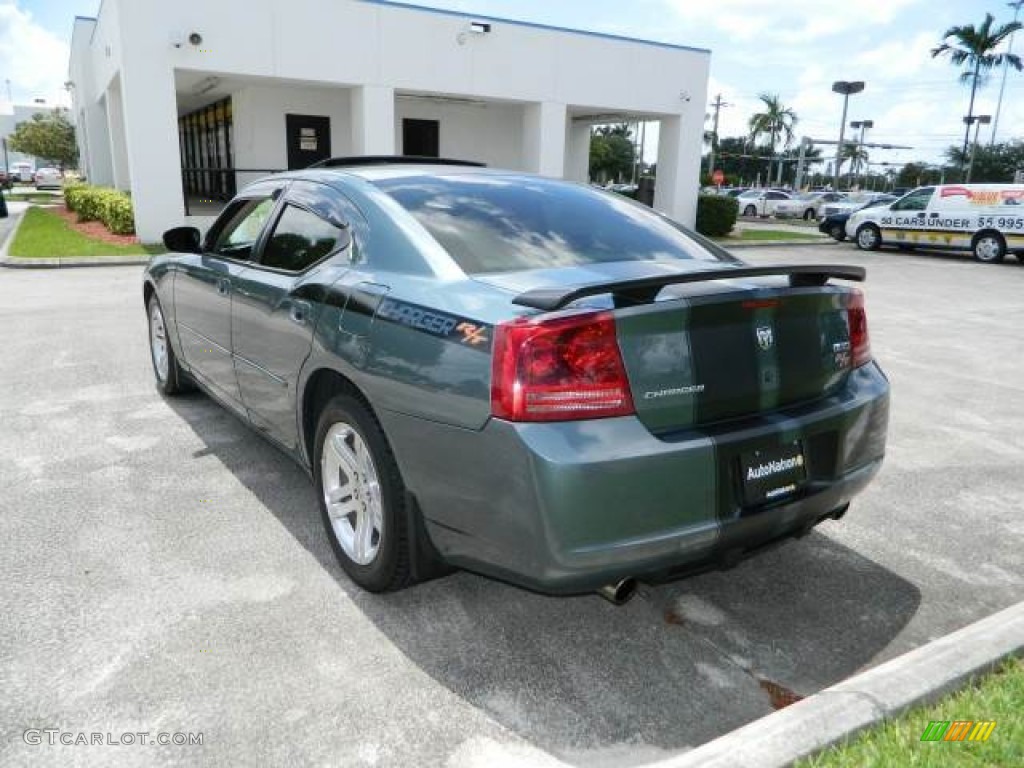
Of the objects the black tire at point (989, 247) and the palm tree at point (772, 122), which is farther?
the palm tree at point (772, 122)

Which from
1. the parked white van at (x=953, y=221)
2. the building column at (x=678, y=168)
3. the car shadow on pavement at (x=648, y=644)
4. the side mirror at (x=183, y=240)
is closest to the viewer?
the car shadow on pavement at (x=648, y=644)

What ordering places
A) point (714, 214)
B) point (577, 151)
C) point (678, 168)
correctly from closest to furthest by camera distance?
point (678, 168) → point (714, 214) → point (577, 151)

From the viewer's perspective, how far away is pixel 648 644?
289 centimetres

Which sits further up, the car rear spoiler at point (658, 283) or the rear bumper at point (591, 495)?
the car rear spoiler at point (658, 283)

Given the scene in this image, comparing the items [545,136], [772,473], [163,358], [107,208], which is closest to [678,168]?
[545,136]

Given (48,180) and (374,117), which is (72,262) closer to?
(374,117)

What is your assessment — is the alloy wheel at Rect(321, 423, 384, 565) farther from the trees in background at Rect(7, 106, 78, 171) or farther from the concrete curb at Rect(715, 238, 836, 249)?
the trees in background at Rect(7, 106, 78, 171)

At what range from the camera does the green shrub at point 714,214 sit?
2338 cm

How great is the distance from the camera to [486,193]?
348 cm

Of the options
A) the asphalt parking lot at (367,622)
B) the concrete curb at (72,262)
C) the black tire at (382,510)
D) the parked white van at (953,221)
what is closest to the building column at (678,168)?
the parked white van at (953,221)

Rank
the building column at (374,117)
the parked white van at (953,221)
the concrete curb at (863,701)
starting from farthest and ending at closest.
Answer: the parked white van at (953,221) → the building column at (374,117) → the concrete curb at (863,701)

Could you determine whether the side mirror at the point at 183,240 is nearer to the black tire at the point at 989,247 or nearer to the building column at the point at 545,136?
the building column at the point at 545,136

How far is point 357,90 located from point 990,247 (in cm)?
1545

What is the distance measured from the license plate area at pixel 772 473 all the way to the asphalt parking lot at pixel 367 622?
0.61 m
